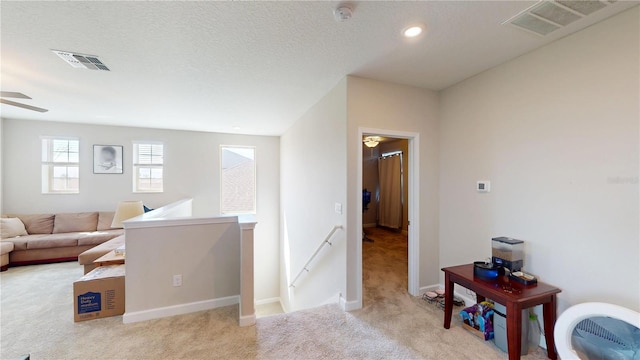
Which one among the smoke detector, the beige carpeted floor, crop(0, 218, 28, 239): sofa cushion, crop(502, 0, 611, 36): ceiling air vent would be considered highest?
crop(502, 0, 611, 36): ceiling air vent

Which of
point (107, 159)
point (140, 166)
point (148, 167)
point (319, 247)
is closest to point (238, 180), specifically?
point (148, 167)

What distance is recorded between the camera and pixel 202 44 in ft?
7.02

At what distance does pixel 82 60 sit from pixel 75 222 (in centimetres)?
417

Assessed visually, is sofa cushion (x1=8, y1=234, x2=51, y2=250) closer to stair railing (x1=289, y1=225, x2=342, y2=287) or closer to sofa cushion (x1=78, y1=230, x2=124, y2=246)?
sofa cushion (x1=78, y1=230, x2=124, y2=246)

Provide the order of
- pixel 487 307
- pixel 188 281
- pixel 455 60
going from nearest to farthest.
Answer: pixel 487 307 < pixel 455 60 < pixel 188 281

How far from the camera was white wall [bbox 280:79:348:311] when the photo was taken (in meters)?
2.93

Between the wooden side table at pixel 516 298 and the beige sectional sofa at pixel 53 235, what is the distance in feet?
18.9

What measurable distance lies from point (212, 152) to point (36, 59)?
A: 12.3 ft

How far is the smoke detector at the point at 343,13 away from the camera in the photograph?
1653 mm

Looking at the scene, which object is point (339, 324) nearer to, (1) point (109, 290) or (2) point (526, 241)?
(2) point (526, 241)

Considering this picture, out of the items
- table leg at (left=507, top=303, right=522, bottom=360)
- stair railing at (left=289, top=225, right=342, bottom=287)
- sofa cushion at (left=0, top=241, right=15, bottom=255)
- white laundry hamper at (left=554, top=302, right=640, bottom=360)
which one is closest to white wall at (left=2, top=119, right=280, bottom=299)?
sofa cushion at (left=0, top=241, right=15, bottom=255)

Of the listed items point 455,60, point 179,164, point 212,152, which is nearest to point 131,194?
point 179,164

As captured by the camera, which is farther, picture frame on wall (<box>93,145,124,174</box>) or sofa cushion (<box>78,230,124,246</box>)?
picture frame on wall (<box>93,145,124,174</box>)

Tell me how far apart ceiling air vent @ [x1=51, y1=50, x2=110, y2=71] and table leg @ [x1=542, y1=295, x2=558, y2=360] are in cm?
461
